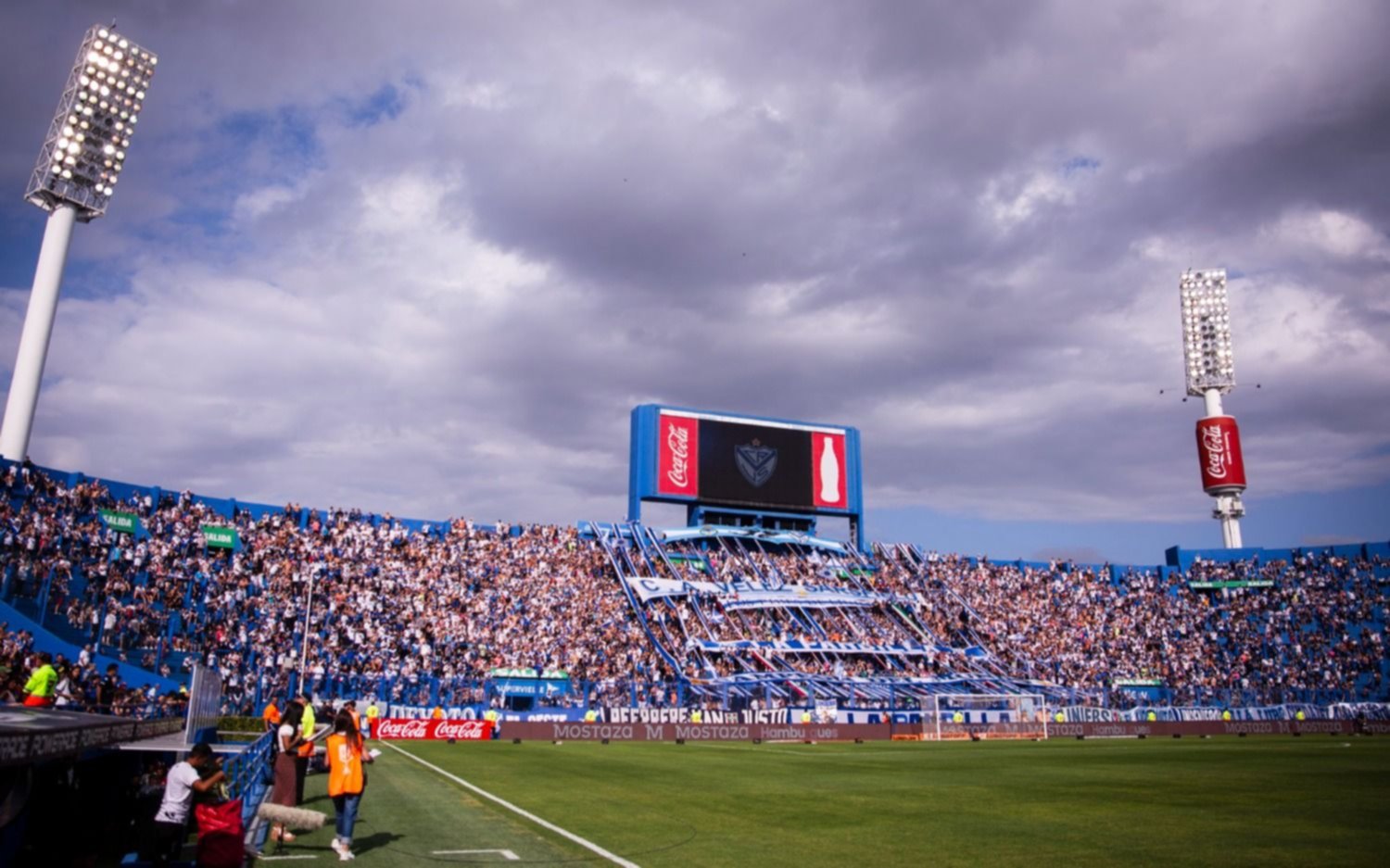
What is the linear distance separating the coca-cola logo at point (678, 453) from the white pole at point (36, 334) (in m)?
36.9

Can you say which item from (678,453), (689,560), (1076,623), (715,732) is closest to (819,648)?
(689,560)

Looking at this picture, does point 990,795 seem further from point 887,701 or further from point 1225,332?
point 1225,332

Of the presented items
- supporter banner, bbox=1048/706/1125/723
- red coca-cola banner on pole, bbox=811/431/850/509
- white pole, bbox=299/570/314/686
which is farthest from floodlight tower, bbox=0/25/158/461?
supporter banner, bbox=1048/706/1125/723

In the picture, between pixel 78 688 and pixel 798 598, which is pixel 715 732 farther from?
pixel 78 688

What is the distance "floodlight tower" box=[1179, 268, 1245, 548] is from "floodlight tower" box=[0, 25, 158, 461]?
88.6 m

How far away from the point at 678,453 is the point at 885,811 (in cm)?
4873

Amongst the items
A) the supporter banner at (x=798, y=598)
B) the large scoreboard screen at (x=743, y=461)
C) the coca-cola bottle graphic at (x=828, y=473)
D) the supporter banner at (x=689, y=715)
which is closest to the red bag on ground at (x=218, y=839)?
the supporter banner at (x=689, y=715)

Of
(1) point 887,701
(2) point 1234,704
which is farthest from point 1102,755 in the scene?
(2) point 1234,704

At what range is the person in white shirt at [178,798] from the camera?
1059 cm

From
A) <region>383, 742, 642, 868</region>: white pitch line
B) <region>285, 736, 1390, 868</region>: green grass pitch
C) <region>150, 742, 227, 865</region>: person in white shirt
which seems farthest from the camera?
<region>285, 736, 1390, 868</region>: green grass pitch

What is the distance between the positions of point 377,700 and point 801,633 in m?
28.9

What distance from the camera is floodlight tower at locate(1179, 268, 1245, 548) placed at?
282 feet

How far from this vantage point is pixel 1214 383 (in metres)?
87.8

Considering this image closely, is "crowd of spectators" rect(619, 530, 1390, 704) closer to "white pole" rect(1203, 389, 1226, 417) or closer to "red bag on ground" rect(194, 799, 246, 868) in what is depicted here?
"white pole" rect(1203, 389, 1226, 417)
